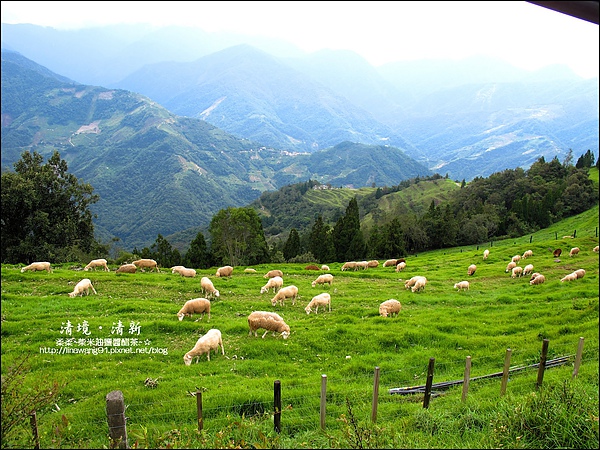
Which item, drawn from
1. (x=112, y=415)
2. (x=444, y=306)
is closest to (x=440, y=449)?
(x=112, y=415)

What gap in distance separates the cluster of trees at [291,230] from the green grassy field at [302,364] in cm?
1672

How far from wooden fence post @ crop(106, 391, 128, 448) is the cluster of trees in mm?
32567

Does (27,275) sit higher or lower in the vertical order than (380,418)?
higher

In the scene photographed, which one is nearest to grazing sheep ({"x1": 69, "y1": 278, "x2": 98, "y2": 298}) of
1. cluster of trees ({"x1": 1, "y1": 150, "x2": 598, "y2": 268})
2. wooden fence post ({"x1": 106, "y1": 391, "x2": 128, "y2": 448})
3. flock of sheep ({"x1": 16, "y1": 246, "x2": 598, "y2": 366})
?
flock of sheep ({"x1": 16, "y1": 246, "x2": 598, "y2": 366})

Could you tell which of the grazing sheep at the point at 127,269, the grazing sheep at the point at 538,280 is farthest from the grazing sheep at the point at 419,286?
the grazing sheep at the point at 127,269

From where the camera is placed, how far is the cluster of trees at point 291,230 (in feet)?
116

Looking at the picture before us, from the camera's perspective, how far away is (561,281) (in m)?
22.5

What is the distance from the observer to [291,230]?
230ft

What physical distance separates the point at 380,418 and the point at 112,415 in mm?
5329

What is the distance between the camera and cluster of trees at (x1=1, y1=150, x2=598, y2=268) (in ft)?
116

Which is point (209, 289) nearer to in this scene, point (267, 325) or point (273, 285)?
point (273, 285)

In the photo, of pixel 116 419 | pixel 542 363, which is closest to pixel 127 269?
pixel 116 419

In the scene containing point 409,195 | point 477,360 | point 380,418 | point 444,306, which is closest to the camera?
point 380,418

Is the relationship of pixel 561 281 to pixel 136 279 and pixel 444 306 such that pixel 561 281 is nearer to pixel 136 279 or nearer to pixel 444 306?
pixel 444 306
